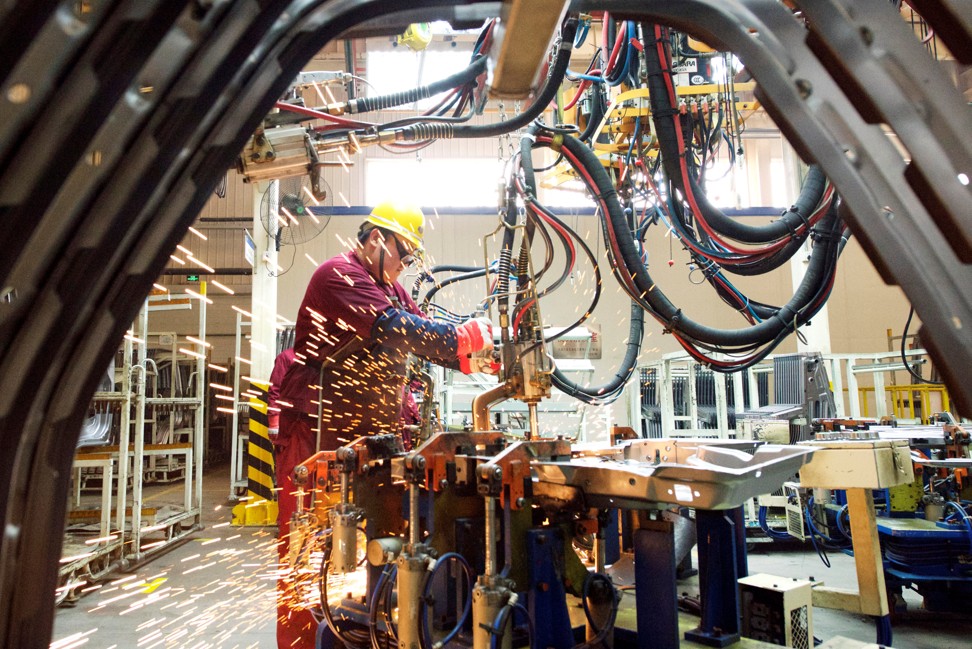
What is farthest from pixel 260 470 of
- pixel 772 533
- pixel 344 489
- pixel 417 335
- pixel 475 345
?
pixel 772 533

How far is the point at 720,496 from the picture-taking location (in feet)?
5.89

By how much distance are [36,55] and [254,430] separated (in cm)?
667

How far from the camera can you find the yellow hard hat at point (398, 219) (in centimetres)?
378

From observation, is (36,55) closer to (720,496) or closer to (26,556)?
(26,556)

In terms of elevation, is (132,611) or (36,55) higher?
(36,55)

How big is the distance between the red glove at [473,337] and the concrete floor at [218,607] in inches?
64.2

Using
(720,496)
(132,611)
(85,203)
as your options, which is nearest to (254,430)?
(132,611)

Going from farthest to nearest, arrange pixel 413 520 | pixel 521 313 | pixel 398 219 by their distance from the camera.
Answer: pixel 398 219, pixel 521 313, pixel 413 520

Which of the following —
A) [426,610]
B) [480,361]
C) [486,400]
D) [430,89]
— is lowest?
[426,610]

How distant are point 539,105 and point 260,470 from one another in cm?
587

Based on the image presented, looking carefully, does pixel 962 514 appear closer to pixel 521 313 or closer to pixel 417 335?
pixel 521 313

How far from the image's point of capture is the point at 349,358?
11.8ft

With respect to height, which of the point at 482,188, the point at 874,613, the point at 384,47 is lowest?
the point at 874,613

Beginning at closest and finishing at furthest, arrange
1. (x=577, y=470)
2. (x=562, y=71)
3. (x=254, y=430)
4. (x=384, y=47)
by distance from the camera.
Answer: (x=577, y=470)
(x=562, y=71)
(x=254, y=430)
(x=384, y=47)
